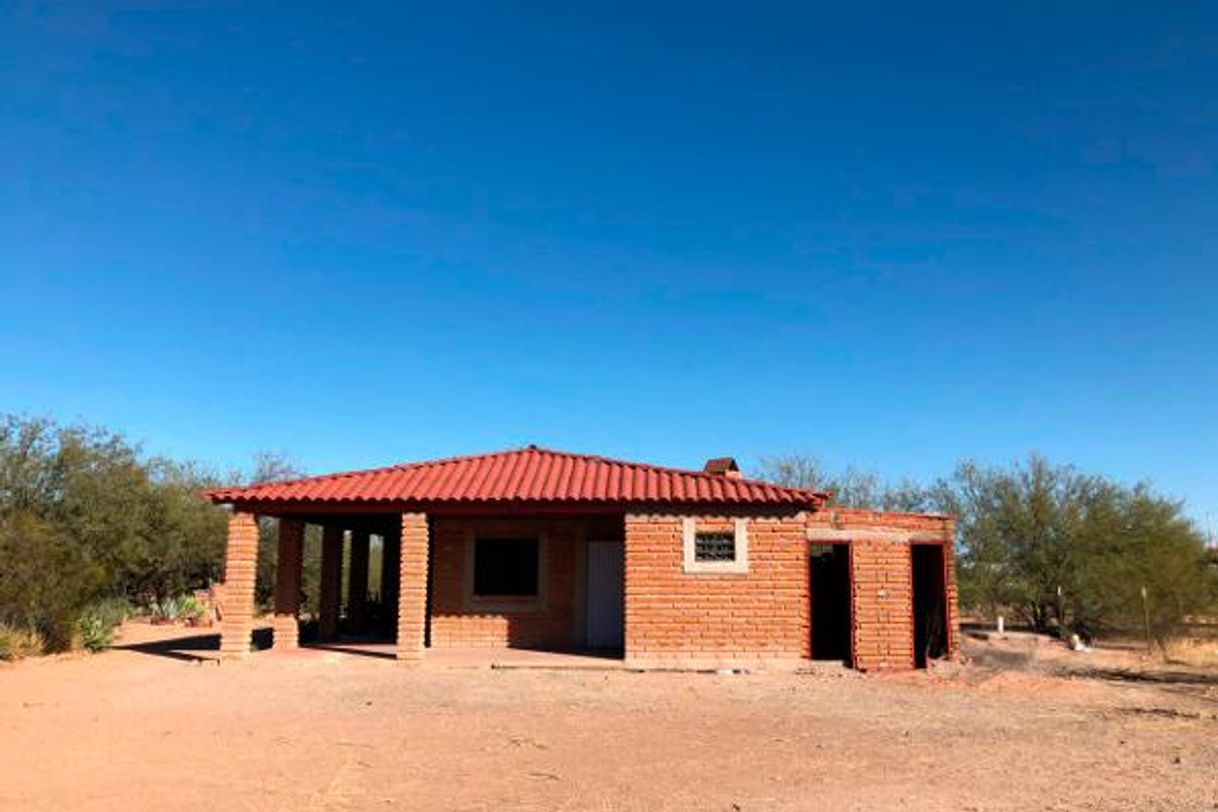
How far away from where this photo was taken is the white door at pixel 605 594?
19.3 meters

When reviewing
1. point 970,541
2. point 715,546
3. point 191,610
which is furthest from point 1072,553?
point 191,610

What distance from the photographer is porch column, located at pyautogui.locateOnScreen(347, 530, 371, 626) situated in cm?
2308

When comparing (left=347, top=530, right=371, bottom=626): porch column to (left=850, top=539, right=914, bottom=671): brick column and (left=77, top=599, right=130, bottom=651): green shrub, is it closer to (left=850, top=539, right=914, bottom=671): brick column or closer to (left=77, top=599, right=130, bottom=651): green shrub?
(left=77, top=599, right=130, bottom=651): green shrub

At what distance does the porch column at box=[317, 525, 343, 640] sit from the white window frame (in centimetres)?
905

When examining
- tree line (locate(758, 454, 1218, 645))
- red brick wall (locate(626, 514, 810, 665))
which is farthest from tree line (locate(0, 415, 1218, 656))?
red brick wall (locate(626, 514, 810, 665))

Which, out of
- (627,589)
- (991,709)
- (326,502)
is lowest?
(991,709)

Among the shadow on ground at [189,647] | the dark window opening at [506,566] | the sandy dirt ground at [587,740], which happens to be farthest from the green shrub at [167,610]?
the dark window opening at [506,566]

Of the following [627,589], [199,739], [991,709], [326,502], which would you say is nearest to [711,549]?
[627,589]

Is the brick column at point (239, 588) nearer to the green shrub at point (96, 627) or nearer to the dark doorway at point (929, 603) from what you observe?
the green shrub at point (96, 627)

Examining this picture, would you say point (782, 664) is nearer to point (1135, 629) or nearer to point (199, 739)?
point (199, 739)

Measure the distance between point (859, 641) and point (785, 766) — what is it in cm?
856

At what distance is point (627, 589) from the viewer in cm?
1681

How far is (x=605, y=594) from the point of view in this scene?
19.4 m

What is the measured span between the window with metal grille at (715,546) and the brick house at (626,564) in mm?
25
